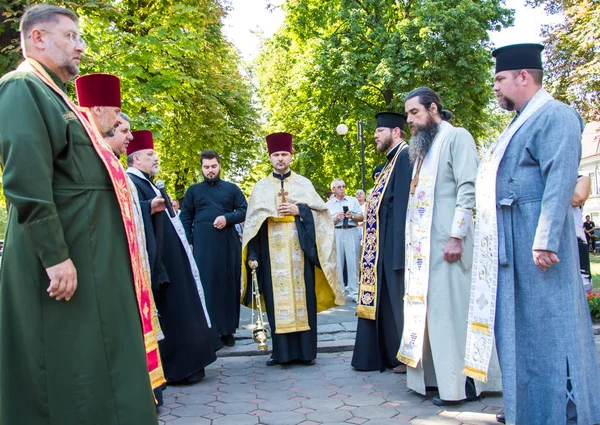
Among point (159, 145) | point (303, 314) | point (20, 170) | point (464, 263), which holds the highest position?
point (159, 145)

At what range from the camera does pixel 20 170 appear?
2.58 m

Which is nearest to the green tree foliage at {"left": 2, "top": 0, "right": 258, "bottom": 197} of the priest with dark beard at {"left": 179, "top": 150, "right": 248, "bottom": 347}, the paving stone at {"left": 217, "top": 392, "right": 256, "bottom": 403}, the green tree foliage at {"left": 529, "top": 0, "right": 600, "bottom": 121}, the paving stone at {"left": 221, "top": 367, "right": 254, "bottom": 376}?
the priest with dark beard at {"left": 179, "top": 150, "right": 248, "bottom": 347}

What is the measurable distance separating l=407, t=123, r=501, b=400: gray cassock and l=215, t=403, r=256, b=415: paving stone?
1.32m

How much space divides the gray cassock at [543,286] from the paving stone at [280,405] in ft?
5.89

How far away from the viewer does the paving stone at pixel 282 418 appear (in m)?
4.29

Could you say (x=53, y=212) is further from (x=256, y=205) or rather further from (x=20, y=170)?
(x=256, y=205)

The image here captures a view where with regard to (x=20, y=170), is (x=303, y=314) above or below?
below

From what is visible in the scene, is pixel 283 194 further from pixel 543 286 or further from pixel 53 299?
pixel 53 299

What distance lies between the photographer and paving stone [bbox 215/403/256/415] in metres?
4.64

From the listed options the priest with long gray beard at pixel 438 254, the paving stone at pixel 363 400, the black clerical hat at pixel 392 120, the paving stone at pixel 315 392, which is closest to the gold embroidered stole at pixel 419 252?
the priest with long gray beard at pixel 438 254

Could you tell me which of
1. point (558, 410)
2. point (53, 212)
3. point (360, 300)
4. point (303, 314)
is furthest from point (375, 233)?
point (53, 212)

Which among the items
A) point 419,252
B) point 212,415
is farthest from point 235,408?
point 419,252

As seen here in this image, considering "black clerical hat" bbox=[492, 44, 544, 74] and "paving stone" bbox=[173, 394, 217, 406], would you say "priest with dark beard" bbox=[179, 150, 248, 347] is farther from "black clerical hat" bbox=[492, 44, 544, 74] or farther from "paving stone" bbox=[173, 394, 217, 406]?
"black clerical hat" bbox=[492, 44, 544, 74]

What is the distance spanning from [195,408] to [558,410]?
2.76 metres
